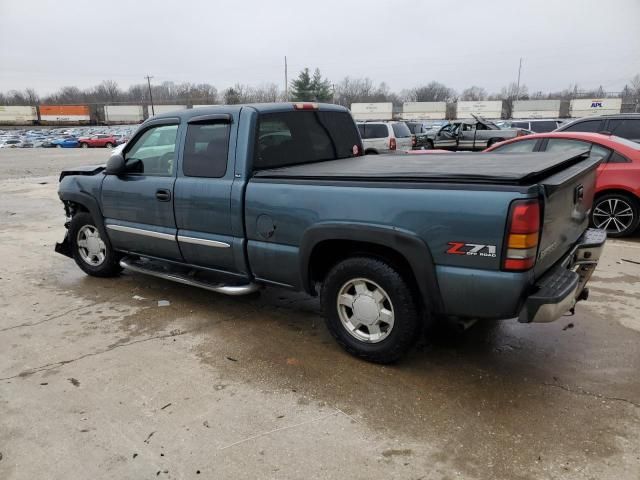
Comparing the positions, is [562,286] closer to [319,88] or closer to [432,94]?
[319,88]

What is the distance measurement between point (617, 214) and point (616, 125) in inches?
118

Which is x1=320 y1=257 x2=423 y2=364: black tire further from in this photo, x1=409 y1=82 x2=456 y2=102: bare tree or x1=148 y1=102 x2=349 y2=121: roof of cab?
x1=409 y1=82 x2=456 y2=102: bare tree

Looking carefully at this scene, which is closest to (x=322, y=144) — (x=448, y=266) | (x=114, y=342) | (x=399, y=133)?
(x=448, y=266)

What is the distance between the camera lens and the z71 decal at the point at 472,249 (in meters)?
2.88

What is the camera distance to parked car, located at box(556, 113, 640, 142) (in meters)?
9.22

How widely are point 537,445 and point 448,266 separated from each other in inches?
43.9

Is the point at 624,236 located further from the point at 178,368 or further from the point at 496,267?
the point at 178,368

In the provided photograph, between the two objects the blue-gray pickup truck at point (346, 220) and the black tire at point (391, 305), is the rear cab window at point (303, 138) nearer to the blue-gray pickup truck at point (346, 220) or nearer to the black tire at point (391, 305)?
the blue-gray pickup truck at point (346, 220)

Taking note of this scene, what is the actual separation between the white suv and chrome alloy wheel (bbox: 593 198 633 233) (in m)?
9.48

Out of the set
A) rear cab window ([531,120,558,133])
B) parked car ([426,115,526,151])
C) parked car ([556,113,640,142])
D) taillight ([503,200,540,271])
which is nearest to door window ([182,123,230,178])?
taillight ([503,200,540,271])

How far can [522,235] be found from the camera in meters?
2.78

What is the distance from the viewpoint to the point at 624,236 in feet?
24.0

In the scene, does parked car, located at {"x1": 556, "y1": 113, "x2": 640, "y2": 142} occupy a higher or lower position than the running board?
higher

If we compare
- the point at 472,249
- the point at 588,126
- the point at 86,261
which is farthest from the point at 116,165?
the point at 588,126
